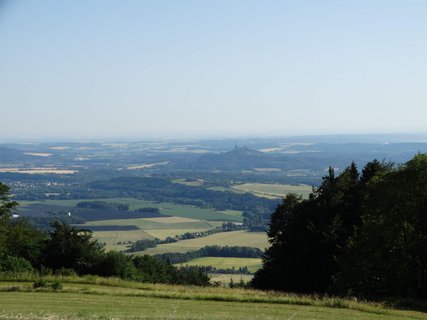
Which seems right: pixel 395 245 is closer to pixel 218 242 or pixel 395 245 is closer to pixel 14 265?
pixel 14 265

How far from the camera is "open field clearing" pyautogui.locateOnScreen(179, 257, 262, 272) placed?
227ft

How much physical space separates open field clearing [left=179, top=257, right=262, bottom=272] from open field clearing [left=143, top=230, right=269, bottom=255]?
308 inches

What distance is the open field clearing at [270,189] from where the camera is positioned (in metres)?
149

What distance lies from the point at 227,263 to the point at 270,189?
3681 inches

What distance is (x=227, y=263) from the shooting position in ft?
234

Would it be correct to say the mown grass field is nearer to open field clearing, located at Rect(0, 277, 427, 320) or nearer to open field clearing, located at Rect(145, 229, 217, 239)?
open field clearing, located at Rect(145, 229, 217, 239)

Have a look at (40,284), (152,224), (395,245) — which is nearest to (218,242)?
(152,224)

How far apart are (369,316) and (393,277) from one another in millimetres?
10347

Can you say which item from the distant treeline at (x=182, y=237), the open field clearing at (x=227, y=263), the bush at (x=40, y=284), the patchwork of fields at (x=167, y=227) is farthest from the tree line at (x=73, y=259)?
the distant treeline at (x=182, y=237)

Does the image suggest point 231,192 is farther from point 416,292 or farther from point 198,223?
point 416,292

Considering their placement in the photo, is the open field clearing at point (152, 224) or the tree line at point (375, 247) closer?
the tree line at point (375, 247)

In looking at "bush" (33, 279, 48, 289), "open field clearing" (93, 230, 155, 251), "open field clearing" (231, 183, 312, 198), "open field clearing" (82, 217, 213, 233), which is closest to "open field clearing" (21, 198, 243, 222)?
"open field clearing" (82, 217, 213, 233)

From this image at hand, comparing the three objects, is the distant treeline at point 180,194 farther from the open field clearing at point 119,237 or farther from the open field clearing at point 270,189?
the open field clearing at point 119,237

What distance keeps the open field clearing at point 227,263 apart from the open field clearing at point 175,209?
4625 cm
